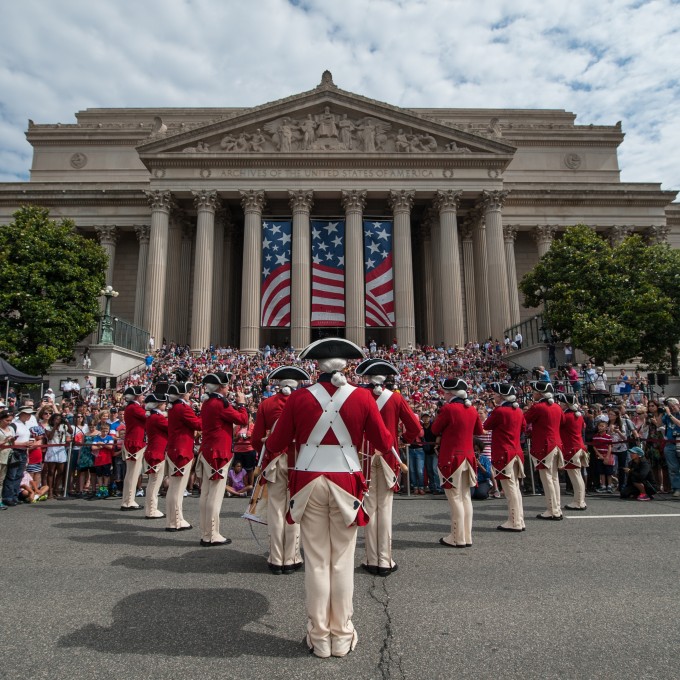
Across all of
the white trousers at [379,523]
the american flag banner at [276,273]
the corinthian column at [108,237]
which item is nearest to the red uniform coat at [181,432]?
the white trousers at [379,523]

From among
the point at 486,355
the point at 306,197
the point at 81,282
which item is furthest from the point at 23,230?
the point at 486,355

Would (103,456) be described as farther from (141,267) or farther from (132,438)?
(141,267)

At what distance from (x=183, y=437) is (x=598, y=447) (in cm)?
974

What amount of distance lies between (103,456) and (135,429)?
3.18 m

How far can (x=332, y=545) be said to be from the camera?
152 inches

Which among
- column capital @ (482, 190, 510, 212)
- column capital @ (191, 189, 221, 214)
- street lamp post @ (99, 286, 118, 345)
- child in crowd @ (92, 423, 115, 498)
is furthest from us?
column capital @ (482, 190, 510, 212)

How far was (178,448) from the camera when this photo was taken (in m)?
7.81

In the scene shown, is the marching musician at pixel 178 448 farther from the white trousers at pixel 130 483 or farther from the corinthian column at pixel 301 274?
the corinthian column at pixel 301 274

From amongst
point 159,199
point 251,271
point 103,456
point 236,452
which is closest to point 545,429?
point 236,452

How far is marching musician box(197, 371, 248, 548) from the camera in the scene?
6.89 metres

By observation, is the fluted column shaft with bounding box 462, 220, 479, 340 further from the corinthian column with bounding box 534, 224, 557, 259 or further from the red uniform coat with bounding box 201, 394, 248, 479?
the red uniform coat with bounding box 201, 394, 248, 479

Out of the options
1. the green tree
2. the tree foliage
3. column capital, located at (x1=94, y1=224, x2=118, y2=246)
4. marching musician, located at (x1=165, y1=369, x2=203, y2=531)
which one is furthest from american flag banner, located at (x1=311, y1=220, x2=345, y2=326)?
marching musician, located at (x1=165, y1=369, x2=203, y2=531)

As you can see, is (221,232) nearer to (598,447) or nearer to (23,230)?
(23,230)

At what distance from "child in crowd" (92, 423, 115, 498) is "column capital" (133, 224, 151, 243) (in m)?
29.0
